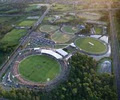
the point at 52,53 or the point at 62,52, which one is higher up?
the point at 52,53

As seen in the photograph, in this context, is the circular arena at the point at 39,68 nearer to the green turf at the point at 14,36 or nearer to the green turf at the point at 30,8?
the green turf at the point at 14,36

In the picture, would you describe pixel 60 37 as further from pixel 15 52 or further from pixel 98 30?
pixel 15 52

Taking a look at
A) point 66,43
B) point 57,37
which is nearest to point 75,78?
point 66,43

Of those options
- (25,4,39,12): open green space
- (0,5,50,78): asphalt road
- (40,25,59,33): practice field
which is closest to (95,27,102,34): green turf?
(40,25,59,33): practice field

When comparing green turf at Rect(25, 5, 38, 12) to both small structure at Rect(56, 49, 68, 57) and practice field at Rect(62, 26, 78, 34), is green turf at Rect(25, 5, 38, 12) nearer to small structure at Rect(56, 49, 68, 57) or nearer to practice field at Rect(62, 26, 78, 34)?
practice field at Rect(62, 26, 78, 34)

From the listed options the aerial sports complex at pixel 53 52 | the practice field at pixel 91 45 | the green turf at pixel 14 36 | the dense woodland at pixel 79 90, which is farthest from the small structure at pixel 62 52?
the green turf at pixel 14 36

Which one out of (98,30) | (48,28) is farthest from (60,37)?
(98,30)
